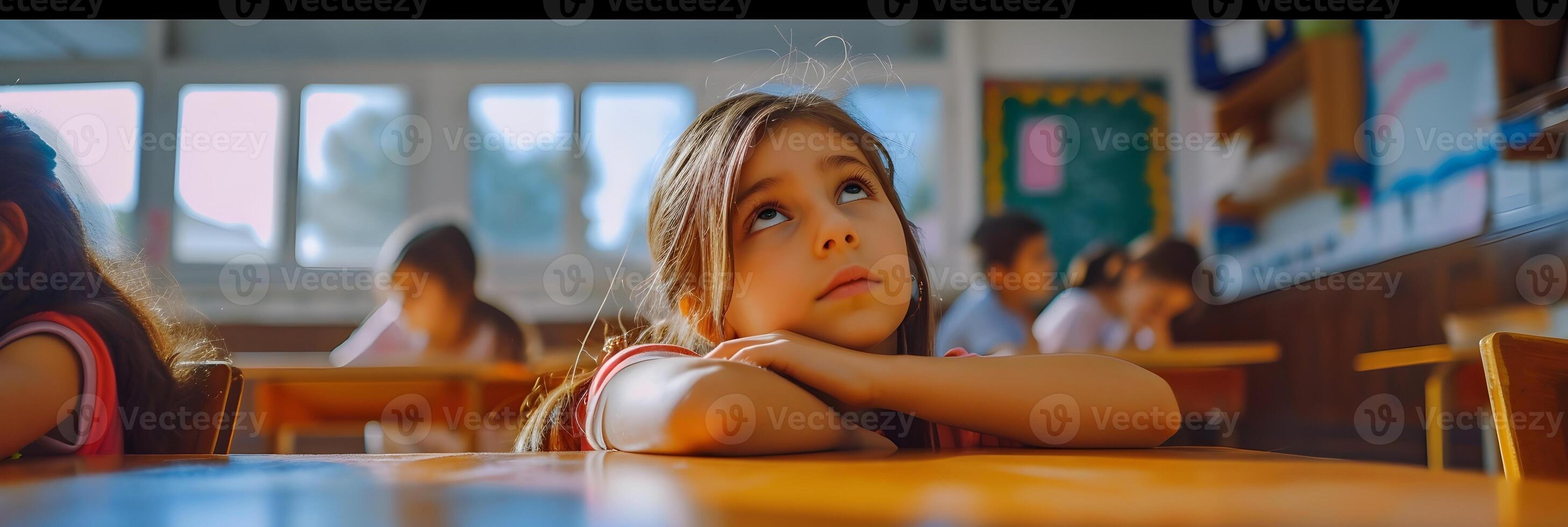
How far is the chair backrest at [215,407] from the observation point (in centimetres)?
90

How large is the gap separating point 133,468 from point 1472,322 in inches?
105

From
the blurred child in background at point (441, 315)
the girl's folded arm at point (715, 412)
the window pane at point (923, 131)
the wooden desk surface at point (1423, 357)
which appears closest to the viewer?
the girl's folded arm at point (715, 412)

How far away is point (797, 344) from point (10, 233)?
29.8 inches

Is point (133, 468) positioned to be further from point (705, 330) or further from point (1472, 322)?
point (1472, 322)

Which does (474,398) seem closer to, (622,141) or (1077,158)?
(622,141)

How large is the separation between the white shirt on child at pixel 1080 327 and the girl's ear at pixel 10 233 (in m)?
2.90

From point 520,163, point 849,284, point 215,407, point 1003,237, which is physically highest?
point 520,163

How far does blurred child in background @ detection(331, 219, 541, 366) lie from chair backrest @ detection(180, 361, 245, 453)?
1.92 m

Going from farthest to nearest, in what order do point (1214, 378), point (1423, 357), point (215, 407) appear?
point (1214, 378)
point (1423, 357)
point (215, 407)

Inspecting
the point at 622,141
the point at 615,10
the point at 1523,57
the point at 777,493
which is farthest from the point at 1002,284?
the point at 777,493

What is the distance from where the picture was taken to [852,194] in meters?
0.83

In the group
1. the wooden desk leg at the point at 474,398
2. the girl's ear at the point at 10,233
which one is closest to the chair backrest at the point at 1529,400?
the girl's ear at the point at 10,233

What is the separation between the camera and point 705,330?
0.86 m

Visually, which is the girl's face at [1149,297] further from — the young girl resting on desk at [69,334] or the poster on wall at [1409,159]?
the young girl resting on desk at [69,334]
